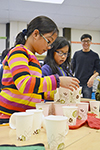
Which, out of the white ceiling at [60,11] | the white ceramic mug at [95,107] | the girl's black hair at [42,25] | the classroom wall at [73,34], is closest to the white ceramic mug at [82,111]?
Result: the white ceramic mug at [95,107]

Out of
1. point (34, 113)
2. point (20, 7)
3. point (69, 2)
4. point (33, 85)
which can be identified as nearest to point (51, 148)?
point (34, 113)

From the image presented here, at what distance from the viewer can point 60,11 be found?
4766 millimetres

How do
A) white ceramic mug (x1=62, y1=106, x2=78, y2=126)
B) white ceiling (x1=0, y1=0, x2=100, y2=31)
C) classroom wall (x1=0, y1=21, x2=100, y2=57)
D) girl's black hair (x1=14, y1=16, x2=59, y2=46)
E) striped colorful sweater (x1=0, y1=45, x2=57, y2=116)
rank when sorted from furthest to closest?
1. classroom wall (x1=0, y1=21, x2=100, y2=57)
2. white ceiling (x1=0, y1=0, x2=100, y2=31)
3. girl's black hair (x1=14, y1=16, x2=59, y2=46)
4. striped colorful sweater (x1=0, y1=45, x2=57, y2=116)
5. white ceramic mug (x1=62, y1=106, x2=78, y2=126)

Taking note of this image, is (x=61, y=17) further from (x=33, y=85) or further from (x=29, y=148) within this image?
(x=29, y=148)

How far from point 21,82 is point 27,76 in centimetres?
5

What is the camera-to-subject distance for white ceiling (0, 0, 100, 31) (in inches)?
168

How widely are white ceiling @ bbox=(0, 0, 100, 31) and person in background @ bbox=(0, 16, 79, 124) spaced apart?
3.25 meters

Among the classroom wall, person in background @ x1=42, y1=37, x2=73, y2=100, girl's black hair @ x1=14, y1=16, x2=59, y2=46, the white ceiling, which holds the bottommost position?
person in background @ x1=42, y1=37, x2=73, y2=100

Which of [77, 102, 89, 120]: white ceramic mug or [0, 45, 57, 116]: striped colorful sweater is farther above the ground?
[0, 45, 57, 116]: striped colorful sweater

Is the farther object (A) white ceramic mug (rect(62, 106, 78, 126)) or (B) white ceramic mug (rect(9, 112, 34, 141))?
(A) white ceramic mug (rect(62, 106, 78, 126))

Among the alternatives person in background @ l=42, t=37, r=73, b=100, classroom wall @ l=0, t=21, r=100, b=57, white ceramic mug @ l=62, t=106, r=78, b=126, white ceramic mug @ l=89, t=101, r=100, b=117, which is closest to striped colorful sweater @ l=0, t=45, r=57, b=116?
white ceramic mug @ l=62, t=106, r=78, b=126

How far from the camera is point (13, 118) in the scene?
2.67 ft

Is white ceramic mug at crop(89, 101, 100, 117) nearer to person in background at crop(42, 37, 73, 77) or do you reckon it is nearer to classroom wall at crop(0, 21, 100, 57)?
person in background at crop(42, 37, 73, 77)

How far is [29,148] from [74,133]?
28 cm
